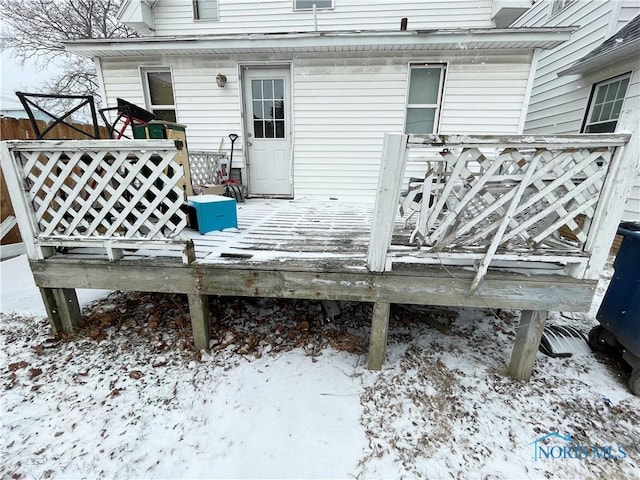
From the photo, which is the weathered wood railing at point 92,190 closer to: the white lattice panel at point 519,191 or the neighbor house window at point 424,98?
the white lattice panel at point 519,191

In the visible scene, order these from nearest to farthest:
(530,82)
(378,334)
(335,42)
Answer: (378,334), (335,42), (530,82)

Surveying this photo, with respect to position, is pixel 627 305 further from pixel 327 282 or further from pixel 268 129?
pixel 268 129

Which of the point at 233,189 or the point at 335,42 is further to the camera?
the point at 233,189

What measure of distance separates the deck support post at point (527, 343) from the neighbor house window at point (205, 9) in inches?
295

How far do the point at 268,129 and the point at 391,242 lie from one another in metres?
4.07

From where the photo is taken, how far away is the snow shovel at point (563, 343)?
2537 millimetres

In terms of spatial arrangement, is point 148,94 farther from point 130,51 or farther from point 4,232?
point 4,232

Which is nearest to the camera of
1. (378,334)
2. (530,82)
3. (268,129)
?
(378,334)

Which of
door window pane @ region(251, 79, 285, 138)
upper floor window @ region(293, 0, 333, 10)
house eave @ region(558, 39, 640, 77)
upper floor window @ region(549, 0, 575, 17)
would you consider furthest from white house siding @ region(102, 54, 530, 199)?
upper floor window @ region(549, 0, 575, 17)

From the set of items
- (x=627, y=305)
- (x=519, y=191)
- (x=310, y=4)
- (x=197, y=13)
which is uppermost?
(x=310, y=4)

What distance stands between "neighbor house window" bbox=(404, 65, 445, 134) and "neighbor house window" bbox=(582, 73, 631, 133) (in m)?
2.96

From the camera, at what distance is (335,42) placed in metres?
4.42

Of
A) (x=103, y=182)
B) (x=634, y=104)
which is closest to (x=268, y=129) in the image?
(x=103, y=182)

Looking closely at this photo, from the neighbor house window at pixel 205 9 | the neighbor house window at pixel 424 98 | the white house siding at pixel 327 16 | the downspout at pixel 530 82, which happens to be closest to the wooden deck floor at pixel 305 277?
the neighbor house window at pixel 424 98
